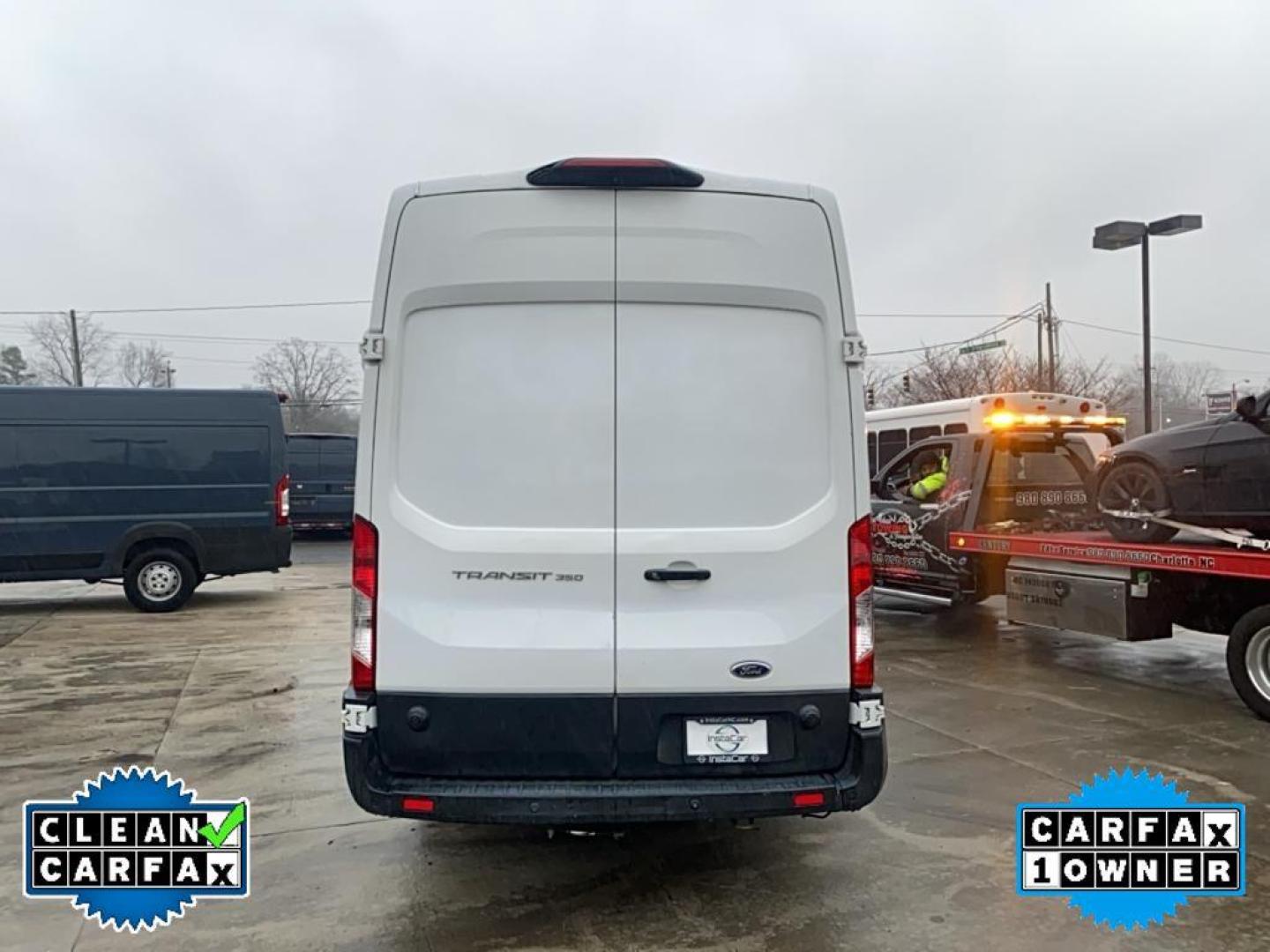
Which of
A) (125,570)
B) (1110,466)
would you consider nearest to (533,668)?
(1110,466)

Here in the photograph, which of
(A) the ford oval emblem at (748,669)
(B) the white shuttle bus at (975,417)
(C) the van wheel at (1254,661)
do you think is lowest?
(C) the van wheel at (1254,661)

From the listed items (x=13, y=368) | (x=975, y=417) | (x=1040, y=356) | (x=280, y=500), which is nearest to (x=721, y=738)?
(x=975, y=417)

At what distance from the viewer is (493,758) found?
133 inches

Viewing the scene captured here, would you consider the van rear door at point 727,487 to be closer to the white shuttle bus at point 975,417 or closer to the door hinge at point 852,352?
the door hinge at point 852,352

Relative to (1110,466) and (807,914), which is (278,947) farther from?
(1110,466)

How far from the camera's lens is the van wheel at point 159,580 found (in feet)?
37.2

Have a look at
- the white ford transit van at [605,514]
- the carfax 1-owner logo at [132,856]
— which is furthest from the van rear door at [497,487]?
the carfax 1-owner logo at [132,856]

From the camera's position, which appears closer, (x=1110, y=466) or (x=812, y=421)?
(x=812, y=421)

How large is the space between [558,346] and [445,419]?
1.55 feet

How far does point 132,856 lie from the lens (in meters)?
3.65

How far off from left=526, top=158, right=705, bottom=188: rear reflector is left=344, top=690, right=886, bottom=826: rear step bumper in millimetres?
1954

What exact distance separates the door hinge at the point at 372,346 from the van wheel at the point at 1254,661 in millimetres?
5844

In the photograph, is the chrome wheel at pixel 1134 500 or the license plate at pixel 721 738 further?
the chrome wheel at pixel 1134 500

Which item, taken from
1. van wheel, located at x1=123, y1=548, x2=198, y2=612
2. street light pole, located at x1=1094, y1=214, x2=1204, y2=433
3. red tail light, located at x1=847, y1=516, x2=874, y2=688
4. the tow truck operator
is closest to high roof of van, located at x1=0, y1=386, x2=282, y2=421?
van wheel, located at x1=123, y1=548, x2=198, y2=612
